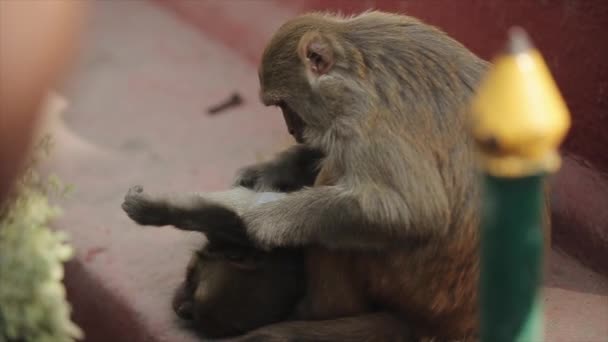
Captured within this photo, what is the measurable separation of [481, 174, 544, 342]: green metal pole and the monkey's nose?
228cm

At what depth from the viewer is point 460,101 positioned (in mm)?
4320

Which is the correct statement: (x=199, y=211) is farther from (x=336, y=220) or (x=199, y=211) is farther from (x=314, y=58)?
(x=314, y=58)

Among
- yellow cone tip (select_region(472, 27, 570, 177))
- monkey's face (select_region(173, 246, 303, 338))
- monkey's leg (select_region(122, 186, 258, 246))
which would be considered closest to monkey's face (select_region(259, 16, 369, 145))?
monkey's leg (select_region(122, 186, 258, 246))

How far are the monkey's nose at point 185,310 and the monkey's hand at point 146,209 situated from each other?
1.79ft

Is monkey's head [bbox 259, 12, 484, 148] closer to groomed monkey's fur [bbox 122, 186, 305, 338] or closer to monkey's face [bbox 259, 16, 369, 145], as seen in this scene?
monkey's face [bbox 259, 16, 369, 145]

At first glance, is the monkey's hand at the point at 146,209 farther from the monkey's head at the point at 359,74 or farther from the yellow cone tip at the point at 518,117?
the yellow cone tip at the point at 518,117

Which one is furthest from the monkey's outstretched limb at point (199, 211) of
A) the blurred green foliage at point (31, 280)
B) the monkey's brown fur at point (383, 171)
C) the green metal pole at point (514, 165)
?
the green metal pole at point (514, 165)

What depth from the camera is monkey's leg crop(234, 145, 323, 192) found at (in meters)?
5.00

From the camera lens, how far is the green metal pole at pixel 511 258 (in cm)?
268

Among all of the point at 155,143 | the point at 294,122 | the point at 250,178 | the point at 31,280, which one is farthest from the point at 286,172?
the point at 155,143

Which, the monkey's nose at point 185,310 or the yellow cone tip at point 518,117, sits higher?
the yellow cone tip at point 518,117

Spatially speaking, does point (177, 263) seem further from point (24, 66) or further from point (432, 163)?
point (24, 66)

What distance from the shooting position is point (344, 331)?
4.48m

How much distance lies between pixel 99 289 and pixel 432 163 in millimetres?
2047
